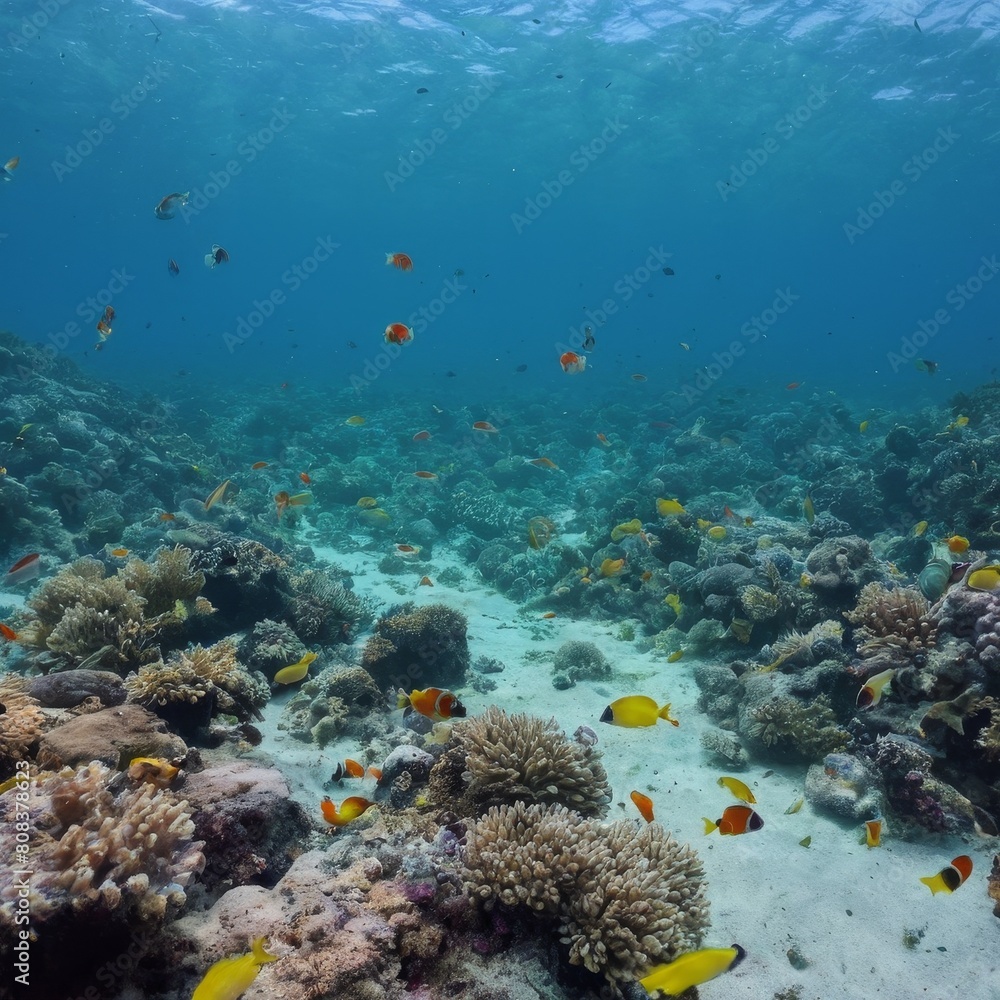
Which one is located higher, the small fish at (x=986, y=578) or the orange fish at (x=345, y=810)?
the small fish at (x=986, y=578)

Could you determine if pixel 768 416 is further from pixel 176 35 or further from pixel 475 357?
pixel 475 357

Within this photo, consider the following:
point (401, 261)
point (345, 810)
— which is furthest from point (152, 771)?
point (401, 261)

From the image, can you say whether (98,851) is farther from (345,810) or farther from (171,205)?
(171,205)

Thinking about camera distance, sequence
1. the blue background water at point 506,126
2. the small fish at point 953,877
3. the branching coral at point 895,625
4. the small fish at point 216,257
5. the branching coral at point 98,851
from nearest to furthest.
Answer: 1. the branching coral at point 98,851
2. the small fish at point 953,877
3. the branching coral at point 895,625
4. the small fish at point 216,257
5. the blue background water at point 506,126

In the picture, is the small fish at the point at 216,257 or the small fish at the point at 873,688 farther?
the small fish at the point at 216,257

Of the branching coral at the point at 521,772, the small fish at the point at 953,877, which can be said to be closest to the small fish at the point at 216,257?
the branching coral at the point at 521,772

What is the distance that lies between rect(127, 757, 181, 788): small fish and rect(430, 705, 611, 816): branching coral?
1965mm

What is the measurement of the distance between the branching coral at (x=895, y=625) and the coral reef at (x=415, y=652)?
5.19 m

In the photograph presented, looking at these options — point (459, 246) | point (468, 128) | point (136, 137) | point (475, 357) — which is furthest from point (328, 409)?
point (459, 246)

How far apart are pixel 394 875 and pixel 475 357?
63325mm

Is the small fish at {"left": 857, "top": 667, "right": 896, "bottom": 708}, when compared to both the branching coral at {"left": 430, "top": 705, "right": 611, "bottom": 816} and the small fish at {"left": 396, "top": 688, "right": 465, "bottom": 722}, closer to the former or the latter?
the branching coral at {"left": 430, "top": 705, "right": 611, "bottom": 816}

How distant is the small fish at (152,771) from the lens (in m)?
3.73

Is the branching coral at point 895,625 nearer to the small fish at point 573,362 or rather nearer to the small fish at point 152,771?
the small fish at point 573,362

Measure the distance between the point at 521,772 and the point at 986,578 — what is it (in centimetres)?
426
